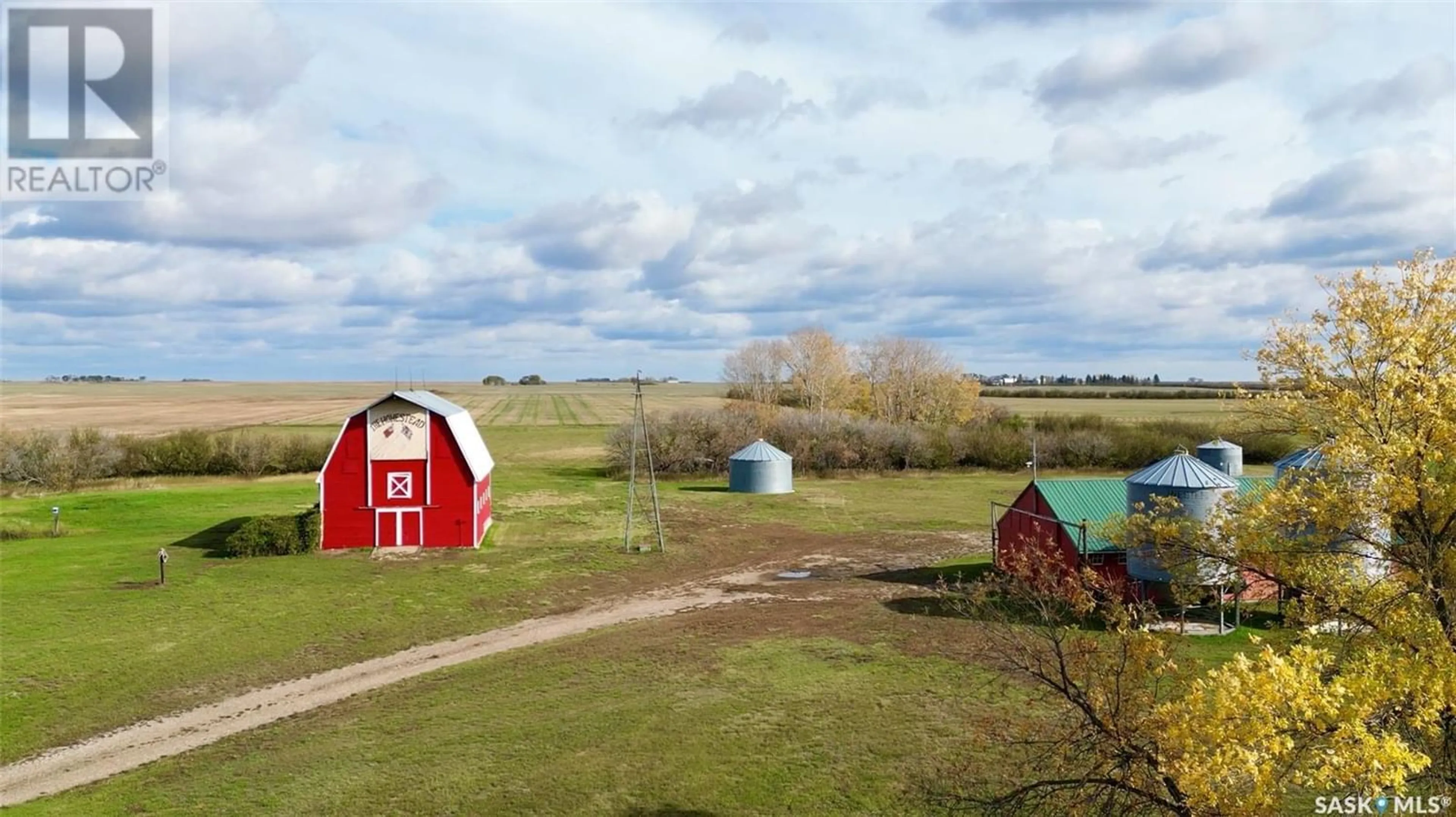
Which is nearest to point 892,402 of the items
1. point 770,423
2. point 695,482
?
point 770,423

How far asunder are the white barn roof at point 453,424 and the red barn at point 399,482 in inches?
2.9

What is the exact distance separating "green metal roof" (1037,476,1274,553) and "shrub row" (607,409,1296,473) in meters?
37.9

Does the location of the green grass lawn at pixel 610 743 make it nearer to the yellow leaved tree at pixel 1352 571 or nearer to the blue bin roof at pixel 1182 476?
the yellow leaved tree at pixel 1352 571

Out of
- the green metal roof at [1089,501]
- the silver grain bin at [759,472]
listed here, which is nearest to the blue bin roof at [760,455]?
the silver grain bin at [759,472]

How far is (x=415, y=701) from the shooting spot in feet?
61.2

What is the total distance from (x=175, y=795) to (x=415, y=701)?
16.4ft

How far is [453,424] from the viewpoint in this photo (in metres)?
36.4

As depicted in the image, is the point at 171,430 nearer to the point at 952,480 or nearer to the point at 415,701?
the point at 952,480

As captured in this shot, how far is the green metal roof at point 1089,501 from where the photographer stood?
26.4m

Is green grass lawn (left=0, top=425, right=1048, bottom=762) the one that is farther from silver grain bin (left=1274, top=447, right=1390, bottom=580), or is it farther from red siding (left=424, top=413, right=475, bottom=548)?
silver grain bin (left=1274, top=447, right=1390, bottom=580)

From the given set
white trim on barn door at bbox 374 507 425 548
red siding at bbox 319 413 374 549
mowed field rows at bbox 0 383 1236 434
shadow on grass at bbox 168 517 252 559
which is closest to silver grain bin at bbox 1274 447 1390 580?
white trim on barn door at bbox 374 507 425 548

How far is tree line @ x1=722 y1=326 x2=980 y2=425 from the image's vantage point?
89.8 meters

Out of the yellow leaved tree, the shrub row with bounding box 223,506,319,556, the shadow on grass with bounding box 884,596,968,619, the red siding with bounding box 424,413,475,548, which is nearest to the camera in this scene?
the yellow leaved tree

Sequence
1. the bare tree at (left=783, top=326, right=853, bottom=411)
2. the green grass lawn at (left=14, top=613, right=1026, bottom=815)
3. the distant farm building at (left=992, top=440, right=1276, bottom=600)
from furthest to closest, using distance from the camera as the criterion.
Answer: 1. the bare tree at (left=783, top=326, right=853, bottom=411)
2. the distant farm building at (left=992, top=440, right=1276, bottom=600)
3. the green grass lawn at (left=14, top=613, right=1026, bottom=815)
